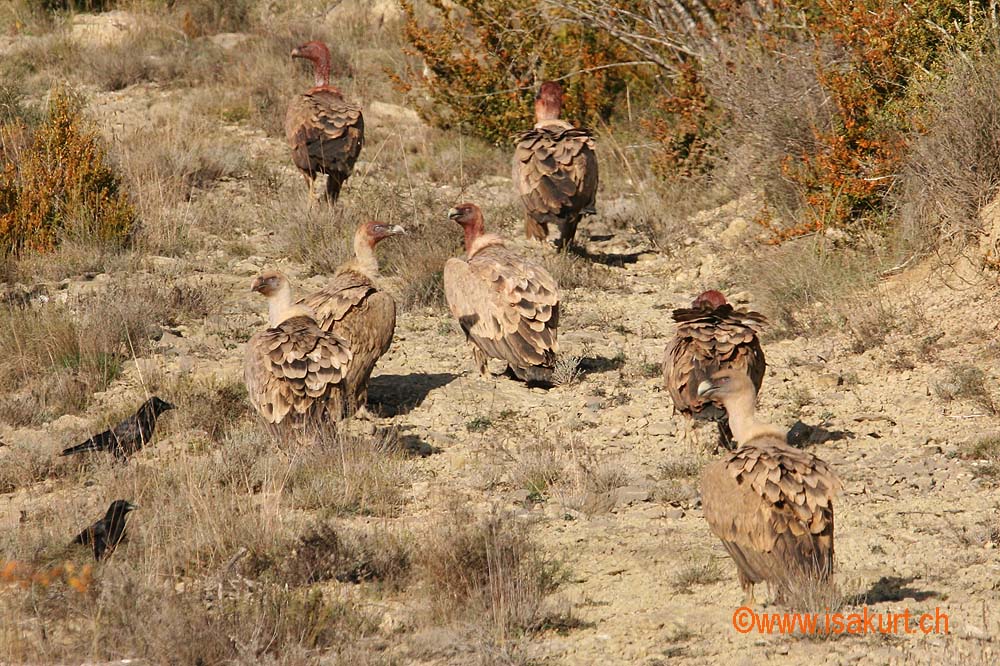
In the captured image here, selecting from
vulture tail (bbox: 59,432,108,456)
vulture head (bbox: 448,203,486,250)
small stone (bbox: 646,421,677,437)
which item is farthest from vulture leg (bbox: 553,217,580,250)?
vulture tail (bbox: 59,432,108,456)

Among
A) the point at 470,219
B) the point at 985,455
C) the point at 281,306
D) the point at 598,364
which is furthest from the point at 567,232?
the point at 985,455

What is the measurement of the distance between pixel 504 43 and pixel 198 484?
965 cm

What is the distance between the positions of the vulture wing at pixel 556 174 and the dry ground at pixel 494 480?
0.59m

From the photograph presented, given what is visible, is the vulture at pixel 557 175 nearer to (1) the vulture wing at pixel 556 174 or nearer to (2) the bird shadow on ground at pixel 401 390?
(1) the vulture wing at pixel 556 174

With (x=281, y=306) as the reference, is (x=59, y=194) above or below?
above

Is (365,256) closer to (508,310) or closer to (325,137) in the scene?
(508,310)

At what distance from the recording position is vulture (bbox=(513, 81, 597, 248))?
11211mm

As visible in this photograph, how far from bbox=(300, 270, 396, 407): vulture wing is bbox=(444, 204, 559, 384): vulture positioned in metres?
0.76

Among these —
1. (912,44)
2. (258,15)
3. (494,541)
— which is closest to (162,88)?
(258,15)

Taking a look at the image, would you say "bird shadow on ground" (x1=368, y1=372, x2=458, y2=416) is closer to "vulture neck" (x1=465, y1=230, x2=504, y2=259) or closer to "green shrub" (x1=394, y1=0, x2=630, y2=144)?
"vulture neck" (x1=465, y1=230, x2=504, y2=259)

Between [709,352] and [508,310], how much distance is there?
6.71 feet

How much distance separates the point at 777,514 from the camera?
5062 millimetres

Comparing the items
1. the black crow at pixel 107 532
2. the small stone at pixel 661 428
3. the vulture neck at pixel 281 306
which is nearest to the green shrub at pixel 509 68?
the vulture neck at pixel 281 306

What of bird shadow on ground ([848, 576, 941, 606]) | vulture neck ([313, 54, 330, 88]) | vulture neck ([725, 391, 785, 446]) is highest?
vulture neck ([313, 54, 330, 88])
